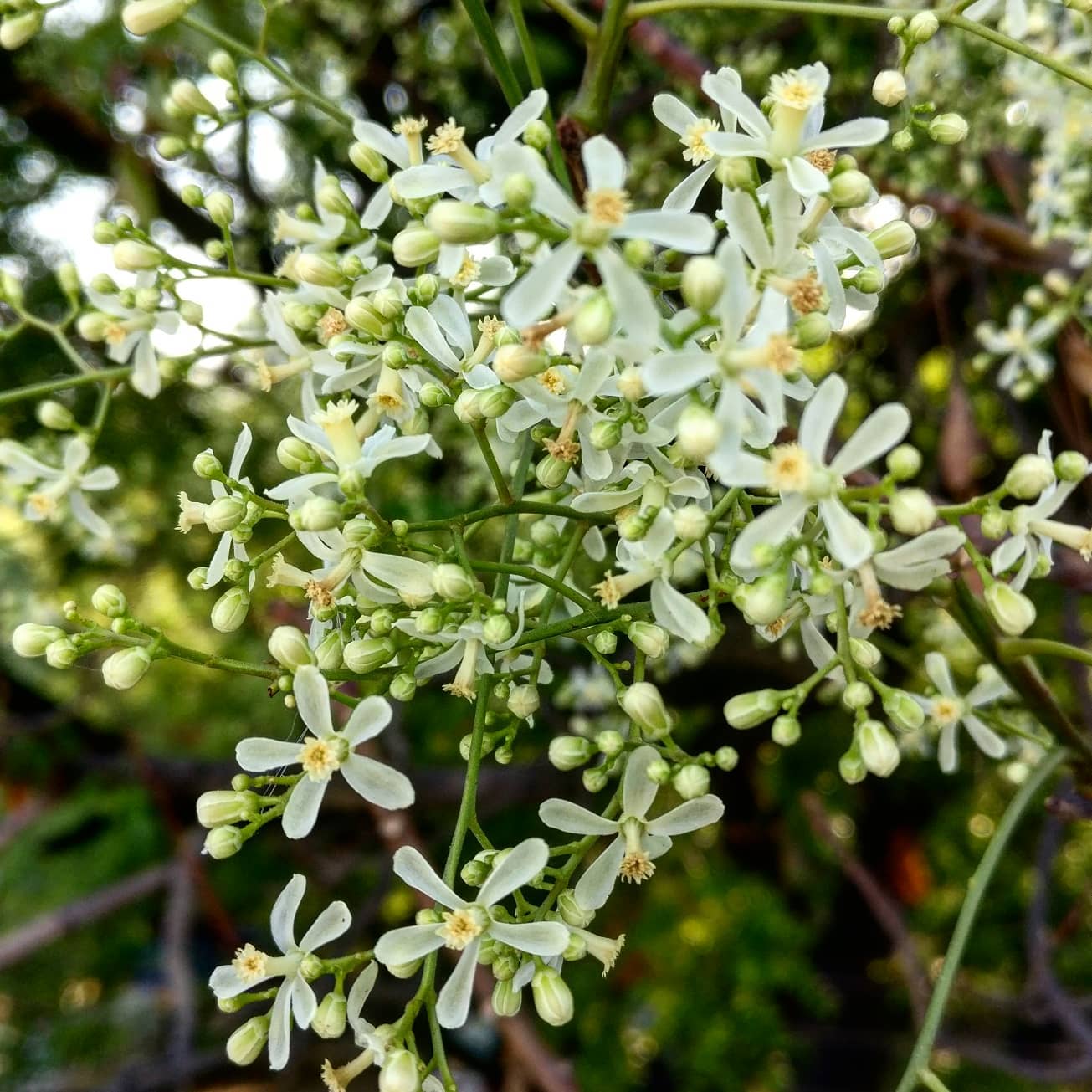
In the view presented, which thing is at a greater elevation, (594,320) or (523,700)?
(594,320)

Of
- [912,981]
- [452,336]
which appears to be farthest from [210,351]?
[912,981]

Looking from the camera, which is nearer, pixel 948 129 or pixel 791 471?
pixel 791 471

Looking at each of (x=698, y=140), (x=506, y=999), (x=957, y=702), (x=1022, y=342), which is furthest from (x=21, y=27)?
(x=1022, y=342)

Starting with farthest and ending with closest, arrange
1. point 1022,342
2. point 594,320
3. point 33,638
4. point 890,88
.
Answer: point 1022,342 < point 33,638 < point 890,88 < point 594,320

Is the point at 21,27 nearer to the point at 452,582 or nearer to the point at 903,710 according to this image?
the point at 452,582

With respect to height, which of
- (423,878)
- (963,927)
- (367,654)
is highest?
(367,654)

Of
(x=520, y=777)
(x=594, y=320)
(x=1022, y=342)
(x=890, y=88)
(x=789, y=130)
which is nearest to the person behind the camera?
(x=594, y=320)

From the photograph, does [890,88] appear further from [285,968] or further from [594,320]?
[285,968]
